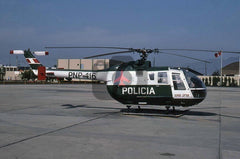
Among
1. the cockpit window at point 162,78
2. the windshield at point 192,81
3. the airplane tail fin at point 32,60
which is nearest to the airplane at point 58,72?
the airplane tail fin at point 32,60

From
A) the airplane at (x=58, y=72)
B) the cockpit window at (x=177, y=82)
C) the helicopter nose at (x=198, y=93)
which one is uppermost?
the airplane at (x=58, y=72)

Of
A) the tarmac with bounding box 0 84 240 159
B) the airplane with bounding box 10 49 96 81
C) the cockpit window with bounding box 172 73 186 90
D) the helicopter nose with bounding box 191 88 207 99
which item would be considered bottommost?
the tarmac with bounding box 0 84 240 159

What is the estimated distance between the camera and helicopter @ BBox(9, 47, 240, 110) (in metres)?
14.0

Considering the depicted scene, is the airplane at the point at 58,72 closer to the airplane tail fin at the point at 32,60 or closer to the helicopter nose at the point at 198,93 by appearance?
the airplane tail fin at the point at 32,60

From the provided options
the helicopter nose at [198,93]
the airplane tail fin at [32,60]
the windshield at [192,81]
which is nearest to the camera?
the helicopter nose at [198,93]

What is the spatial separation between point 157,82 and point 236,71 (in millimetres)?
173790

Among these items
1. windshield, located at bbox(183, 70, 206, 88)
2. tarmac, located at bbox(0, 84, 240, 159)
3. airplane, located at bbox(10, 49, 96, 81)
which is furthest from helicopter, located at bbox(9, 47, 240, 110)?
airplane, located at bbox(10, 49, 96, 81)

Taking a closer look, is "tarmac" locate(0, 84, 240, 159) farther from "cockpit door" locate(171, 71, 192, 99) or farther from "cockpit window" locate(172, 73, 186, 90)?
"cockpit window" locate(172, 73, 186, 90)

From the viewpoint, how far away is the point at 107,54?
581 inches

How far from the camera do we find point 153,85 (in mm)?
14625

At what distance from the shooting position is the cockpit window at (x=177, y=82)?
14.0 meters

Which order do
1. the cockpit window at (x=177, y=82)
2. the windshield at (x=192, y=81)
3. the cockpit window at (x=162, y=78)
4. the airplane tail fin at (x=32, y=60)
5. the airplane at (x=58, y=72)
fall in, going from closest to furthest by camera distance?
the windshield at (x=192, y=81)
the cockpit window at (x=177, y=82)
the cockpit window at (x=162, y=78)
the airplane at (x=58, y=72)
the airplane tail fin at (x=32, y=60)

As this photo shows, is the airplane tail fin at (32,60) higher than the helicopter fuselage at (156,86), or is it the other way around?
the airplane tail fin at (32,60)

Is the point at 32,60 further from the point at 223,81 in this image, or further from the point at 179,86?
the point at 223,81
